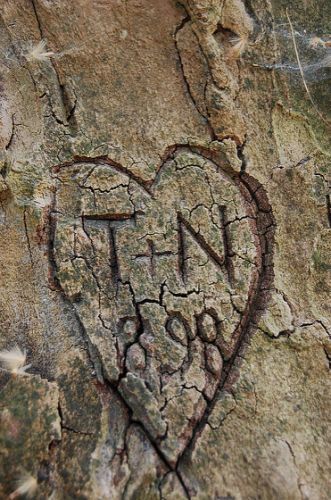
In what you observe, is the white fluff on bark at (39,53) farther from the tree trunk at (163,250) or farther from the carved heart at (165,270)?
the carved heart at (165,270)

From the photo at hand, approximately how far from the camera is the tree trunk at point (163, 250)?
152 cm

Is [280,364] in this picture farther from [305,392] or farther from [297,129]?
[297,129]

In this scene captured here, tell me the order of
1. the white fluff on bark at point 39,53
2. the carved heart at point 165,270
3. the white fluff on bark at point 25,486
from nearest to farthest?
the white fluff on bark at point 25,486 → the carved heart at point 165,270 → the white fluff on bark at point 39,53

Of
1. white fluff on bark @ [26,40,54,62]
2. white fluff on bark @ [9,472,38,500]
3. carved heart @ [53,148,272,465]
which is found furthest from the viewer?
white fluff on bark @ [26,40,54,62]

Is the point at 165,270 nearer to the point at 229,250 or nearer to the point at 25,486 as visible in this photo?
the point at 229,250

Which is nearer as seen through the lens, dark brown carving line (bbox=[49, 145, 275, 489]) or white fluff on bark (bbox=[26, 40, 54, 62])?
dark brown carving line (bbox=[49, 145, 275, 489])

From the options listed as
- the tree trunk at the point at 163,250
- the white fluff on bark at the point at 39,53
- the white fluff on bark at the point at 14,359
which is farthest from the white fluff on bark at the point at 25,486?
the white fluff on bark at the point at 39,53

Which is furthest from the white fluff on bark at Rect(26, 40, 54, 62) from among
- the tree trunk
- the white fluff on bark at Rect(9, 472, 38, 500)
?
the white fluff on bark at Rect(9, 472, 38, 500)

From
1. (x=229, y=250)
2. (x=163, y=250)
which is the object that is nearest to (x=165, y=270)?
(x=163, y=250)

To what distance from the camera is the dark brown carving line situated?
5.29 ft

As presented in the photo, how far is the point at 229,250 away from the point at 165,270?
236 mm

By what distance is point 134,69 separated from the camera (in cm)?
175

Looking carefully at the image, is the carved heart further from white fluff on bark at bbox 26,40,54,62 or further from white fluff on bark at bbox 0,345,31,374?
white fluff on bark at bbox 26,40,54,62

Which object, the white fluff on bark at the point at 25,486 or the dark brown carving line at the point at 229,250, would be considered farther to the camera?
the dark brown carving line at the point at 229,250
